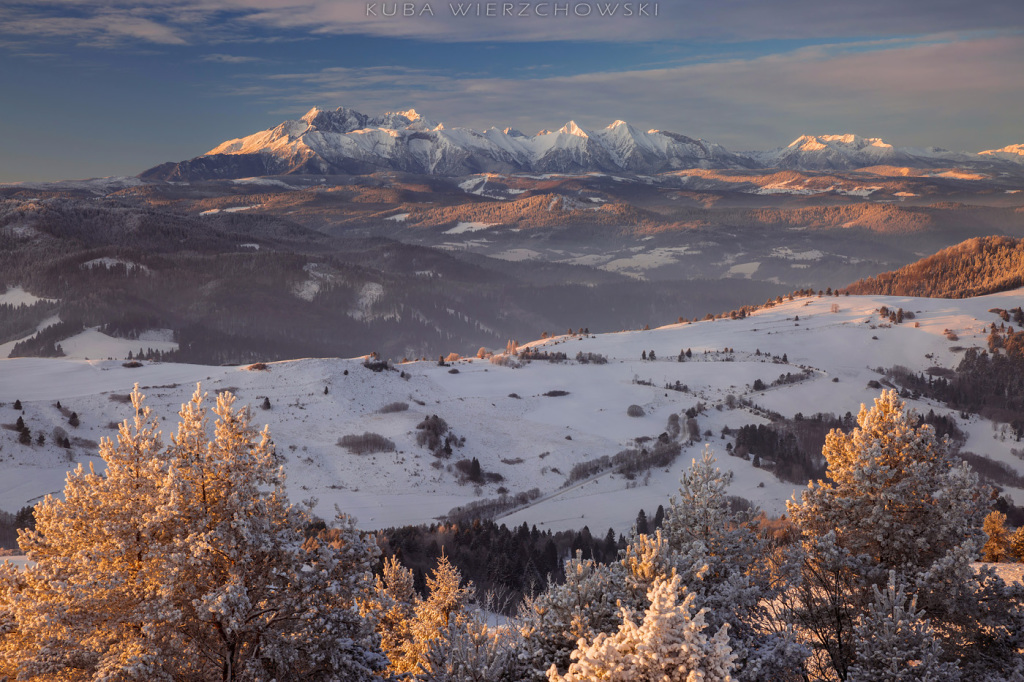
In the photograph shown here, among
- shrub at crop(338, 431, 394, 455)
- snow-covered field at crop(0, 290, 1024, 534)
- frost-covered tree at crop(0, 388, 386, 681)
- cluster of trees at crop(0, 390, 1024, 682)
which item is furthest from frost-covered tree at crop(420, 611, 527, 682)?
shrub at crop(338, 431, 394, 455)

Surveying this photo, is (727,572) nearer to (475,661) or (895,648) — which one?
(895,648)

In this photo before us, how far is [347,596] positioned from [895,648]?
45.0 ft

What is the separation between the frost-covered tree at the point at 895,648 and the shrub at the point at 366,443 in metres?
80.9

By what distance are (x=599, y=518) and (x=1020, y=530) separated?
1756 inches

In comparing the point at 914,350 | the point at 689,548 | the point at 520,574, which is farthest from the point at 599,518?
the point at 914,350

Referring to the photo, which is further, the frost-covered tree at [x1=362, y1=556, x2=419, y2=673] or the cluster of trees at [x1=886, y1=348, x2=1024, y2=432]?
the cluster of trees at [x1=886, y1=348, x2=1024, y2=432]

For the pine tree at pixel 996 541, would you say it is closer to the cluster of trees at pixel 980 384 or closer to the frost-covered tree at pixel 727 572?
the frost-covered tree at pixel 727 572

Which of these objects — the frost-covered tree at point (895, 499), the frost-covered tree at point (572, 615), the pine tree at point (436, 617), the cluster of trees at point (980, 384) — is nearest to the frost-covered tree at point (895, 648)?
the frost-covered tree at point (895, 499)

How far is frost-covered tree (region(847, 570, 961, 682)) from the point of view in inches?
692

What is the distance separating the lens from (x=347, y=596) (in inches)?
738

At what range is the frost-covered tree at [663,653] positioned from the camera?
1338 cm

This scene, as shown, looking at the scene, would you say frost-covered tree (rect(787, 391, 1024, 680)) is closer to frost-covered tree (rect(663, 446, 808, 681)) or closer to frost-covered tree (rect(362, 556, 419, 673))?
frost-covered tree (rect(663, 446, 808, 681))

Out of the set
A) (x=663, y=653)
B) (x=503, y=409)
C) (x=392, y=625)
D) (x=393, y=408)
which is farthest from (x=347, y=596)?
(x=503, y=409)

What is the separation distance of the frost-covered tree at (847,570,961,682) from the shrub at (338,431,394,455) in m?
80.9
